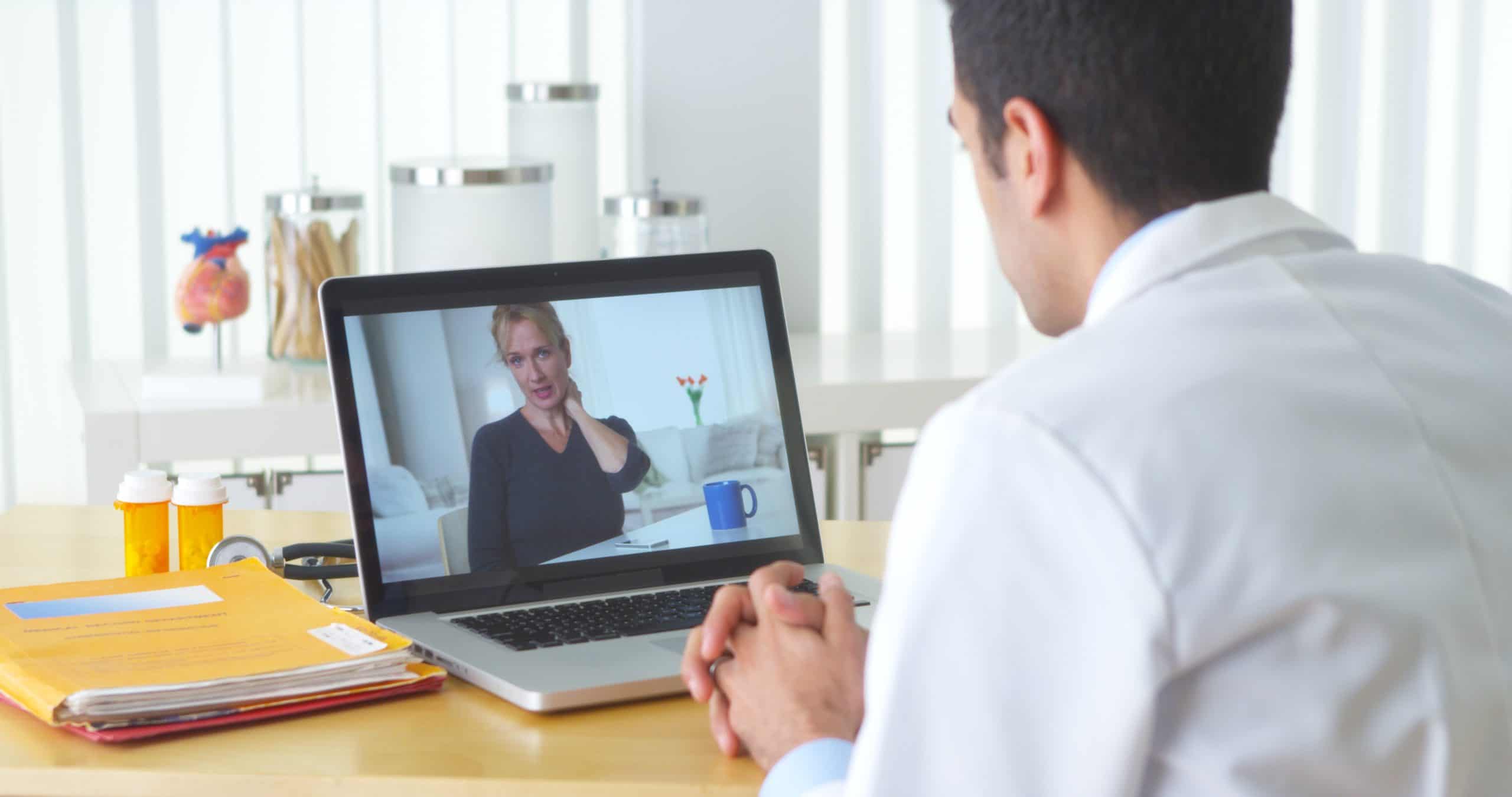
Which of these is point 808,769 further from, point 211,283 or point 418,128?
point 418,128

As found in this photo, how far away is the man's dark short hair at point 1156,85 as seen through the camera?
2.56 feet

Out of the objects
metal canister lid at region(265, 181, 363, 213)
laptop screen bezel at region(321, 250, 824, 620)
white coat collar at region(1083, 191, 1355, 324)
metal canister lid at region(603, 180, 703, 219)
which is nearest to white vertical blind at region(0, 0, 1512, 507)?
metal canister lid at region(265, 181, 363, 213)

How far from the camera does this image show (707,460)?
1246 mm

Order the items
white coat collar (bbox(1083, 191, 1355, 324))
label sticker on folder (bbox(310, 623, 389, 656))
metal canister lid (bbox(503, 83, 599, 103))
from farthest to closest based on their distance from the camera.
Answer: metal canister lid (bbox(503, 83, 599, 103)) → label sticker on folder (bbox(310, 623, 389, 656)) → white coat collar (bbox(1083, 191, 1355, 324))

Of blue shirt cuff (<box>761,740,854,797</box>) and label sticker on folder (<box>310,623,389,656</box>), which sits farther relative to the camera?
label sticker on folder (<box>310,623,389,656</box>)

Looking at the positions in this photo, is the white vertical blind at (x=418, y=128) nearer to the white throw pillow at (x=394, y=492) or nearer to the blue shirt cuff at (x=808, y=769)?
the white throw pillow at (x=394, y=492)

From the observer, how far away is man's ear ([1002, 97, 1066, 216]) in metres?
0.81

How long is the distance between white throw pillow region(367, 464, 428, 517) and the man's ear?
1.74 ft

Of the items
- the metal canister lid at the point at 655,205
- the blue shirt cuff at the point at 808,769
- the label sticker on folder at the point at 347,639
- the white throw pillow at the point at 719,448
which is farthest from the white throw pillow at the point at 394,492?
the metal canister lid at the point at 655,205

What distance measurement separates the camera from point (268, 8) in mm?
2752

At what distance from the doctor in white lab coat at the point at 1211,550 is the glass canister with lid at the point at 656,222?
178cm

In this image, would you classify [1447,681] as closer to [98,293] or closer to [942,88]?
[942,88]

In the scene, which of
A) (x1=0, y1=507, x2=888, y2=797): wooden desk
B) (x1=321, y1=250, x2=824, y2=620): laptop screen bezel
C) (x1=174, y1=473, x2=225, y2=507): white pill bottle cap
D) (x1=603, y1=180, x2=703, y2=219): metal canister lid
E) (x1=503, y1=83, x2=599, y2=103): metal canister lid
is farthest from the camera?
(x1=503, y1=83, x2=599, y2=103): metal canister lid

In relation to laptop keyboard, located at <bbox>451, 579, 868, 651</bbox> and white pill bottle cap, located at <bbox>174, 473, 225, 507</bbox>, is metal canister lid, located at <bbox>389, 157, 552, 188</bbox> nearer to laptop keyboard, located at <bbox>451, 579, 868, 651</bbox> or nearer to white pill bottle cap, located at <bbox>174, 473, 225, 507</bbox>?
white pill bottle cap, located at <bbox>174, 473, 225, 507</bbox>
